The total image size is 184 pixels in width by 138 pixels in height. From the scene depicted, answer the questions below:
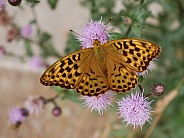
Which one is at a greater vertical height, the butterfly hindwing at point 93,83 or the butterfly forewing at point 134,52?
the butterfly forewing at point 134,52

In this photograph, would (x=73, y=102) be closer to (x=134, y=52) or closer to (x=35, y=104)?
(x=35, y=104)

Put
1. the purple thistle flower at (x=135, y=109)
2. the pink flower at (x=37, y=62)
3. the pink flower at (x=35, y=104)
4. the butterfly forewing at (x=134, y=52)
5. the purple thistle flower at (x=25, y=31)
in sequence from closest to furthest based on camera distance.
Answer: the butterfly forewing at (x=134, y=52) < the purple thistle flower at (x=135, y=109) < the pink flower at (x=35, y=104) < the purple thistle flower at (x=25, y=31) < the pink flower at (x=37, y=62)

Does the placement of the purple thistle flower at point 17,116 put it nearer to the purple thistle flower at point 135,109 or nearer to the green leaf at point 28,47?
the green leaf at point 28,47

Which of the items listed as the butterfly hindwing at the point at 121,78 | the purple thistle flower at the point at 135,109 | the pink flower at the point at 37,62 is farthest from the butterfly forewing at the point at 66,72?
the pink flower at the point at 37,62

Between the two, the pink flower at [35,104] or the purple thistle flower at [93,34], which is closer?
the purple thistle flower at [93,34]

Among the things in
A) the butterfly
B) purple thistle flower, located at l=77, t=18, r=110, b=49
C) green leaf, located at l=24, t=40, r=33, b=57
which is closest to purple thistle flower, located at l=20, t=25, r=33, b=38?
green leaf, located at l=24, t=40, r=33, b=57

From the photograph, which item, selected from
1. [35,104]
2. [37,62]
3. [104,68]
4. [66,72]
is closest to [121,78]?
[104,68]
